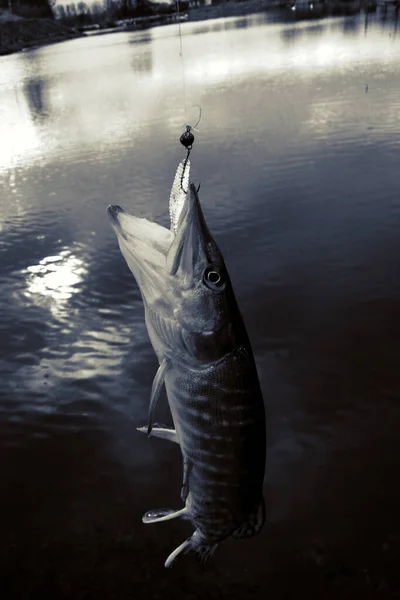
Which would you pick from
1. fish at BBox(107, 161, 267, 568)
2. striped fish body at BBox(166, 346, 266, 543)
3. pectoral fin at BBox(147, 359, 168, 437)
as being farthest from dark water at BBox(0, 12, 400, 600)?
pectoral fin at BBox(147, 359, 168, 437)

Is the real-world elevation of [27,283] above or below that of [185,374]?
below

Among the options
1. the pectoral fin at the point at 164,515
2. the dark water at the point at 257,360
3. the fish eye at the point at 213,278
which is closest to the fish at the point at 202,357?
the fish eye at the point at 213,278

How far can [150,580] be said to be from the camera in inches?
222

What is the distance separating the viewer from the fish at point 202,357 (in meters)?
3.30

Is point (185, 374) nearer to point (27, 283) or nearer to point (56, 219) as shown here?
point (27, 283)

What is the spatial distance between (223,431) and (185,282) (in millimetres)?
1115

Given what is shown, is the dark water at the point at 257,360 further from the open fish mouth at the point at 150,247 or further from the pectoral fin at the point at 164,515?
the open fish mouth at the point at 150,247

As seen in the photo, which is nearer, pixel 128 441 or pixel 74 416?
pixel 128 441

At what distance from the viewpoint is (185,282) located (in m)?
3.34

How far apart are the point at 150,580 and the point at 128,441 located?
8.00 feet

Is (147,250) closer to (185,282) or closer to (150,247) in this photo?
(150,247)

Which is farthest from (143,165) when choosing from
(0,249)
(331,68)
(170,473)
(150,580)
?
(331,68)

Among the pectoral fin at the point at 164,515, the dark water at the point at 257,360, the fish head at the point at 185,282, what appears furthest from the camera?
the dark water at the point at 257,360

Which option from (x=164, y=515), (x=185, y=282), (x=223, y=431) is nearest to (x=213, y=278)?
(x=185, y=282)
